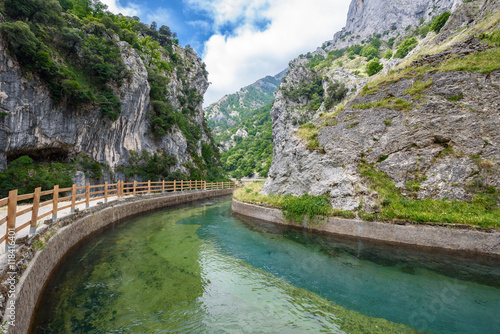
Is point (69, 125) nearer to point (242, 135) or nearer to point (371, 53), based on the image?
point (242, 135)

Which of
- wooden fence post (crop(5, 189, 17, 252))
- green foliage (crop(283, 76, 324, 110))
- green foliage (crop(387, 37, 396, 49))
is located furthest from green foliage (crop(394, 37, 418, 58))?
wooden fence post (crop(5, 189, 17, 252))

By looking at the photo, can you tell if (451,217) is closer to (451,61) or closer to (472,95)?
(472,95)

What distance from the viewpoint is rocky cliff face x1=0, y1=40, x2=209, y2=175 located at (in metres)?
15.8

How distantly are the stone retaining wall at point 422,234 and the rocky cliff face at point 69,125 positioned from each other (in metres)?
21.8

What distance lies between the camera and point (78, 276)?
5914mm

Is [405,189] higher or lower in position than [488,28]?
lower

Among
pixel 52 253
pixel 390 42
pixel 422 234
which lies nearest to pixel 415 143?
pixel 422 234

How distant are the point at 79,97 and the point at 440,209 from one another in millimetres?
27389

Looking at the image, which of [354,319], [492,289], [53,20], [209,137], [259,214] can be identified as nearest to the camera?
[354,319]

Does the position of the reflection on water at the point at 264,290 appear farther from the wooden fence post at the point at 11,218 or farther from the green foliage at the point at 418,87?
the green foliage at the point at 418,87

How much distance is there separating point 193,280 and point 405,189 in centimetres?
988

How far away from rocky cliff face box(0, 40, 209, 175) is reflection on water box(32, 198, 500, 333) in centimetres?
1480

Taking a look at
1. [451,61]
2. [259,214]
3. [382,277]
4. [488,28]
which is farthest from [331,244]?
[488,28]

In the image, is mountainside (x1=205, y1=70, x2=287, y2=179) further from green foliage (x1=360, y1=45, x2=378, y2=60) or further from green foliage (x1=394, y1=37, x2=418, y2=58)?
green foliage (x1=360, y1=45, x2=378, y2=60)
